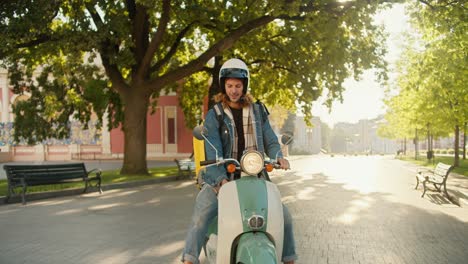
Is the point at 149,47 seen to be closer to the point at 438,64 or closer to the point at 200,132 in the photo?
the point at 438,64

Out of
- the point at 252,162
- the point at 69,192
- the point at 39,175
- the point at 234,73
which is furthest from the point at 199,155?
the point at 69,192

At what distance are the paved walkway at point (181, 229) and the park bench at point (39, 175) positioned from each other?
475mm

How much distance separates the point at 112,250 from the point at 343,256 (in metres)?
2.83

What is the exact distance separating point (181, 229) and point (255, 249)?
504 centimetres

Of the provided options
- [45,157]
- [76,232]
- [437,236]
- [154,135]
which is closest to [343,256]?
[437,236]

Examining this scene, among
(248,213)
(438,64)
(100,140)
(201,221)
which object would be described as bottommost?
(201,221)

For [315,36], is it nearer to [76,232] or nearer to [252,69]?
[252,69]

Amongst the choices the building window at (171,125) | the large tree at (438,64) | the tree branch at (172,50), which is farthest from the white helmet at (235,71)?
the building window at (171,125)

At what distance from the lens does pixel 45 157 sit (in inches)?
1772

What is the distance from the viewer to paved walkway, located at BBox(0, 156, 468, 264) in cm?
629

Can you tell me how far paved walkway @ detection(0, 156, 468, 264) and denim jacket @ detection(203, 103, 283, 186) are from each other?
2.25 meters

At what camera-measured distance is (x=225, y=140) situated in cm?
411

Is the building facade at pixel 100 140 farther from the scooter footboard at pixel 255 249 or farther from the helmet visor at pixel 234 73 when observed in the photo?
the scooter footboard at pixel 255 249

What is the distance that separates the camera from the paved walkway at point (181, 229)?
629 cm
